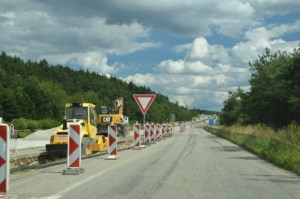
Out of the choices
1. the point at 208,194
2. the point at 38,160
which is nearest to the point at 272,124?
the point at 38,160

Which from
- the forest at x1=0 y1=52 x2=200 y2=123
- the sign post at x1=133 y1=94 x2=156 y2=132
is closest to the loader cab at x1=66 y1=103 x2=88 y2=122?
the sign post at x1=133 y1=94 x2=156 y2=132

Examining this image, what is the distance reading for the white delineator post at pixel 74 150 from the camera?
45.7ft

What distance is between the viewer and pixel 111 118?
39.8 m

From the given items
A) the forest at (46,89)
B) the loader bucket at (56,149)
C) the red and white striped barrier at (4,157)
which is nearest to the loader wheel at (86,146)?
the loader bucket at (56,149)

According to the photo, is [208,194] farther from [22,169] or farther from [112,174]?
[22,169]

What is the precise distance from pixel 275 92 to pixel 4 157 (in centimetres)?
3749

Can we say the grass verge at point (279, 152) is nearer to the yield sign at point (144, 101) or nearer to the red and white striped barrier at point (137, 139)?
the red and white striped barrier at point (137, 139)

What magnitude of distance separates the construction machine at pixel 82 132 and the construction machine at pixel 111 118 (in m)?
8.95

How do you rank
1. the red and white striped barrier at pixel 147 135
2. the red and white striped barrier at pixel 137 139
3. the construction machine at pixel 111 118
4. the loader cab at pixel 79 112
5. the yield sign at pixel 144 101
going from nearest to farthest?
1. the loader cab at pixel 79 112
2. the red and white striped barrier at pixel 137 139
3. the yield sign at pixel 144 101
4. the red and white striped barrier at pixel 147 135
5. the construction machine at pixel 111 118

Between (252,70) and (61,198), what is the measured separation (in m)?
55.5

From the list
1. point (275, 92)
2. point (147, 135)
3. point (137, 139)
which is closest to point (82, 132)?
point (137, 139)

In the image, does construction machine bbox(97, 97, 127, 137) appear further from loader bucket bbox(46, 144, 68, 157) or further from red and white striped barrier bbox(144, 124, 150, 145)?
loader bucket bbox(46, 144, 68, 157)

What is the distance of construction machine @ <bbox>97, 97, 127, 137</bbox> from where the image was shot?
3808 cm

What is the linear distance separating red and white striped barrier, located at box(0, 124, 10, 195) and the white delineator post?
176 inches
